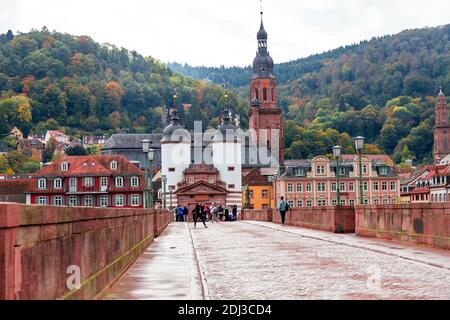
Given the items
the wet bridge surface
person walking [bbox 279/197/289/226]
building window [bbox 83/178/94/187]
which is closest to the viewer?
the wet bridge surface

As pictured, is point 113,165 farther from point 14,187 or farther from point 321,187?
point 321,187

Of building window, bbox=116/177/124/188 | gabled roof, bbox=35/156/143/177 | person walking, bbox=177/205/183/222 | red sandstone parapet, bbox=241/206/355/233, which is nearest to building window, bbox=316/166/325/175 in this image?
gabled roof, bbox=35/156/143/177

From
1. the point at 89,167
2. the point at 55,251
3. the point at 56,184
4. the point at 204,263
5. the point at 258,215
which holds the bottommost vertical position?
the point at 204,263

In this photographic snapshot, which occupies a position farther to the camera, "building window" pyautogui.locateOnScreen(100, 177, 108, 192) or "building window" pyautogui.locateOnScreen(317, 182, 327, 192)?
"building window" pyautogui.locateOnScreen(317, 182, 327, 192)

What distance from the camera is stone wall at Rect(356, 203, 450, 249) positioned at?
21.1 metres

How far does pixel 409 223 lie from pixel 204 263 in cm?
790

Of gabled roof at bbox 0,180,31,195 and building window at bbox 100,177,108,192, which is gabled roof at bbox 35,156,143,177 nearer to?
building window at bbox 100,177,108,192

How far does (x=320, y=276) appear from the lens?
48.5ft

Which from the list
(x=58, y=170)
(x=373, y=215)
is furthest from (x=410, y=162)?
(x=373, y=215)

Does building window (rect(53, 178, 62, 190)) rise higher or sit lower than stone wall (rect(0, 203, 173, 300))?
higher

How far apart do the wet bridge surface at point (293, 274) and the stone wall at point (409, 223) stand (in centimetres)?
65

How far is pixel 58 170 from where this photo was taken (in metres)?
110

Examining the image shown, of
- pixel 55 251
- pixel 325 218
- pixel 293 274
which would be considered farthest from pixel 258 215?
pixel 55 251
